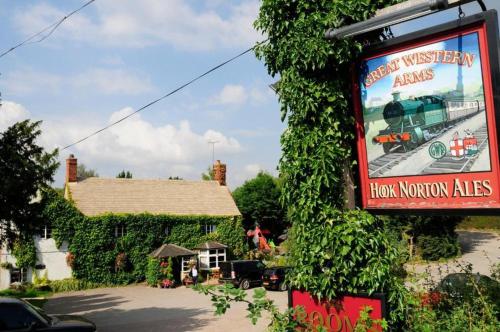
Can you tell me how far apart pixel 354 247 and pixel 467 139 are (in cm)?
160

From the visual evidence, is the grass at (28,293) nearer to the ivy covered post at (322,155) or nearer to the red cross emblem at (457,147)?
the ivy covered post at (322,155)

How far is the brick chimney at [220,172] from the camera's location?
1539 inches

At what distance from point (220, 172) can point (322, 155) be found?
34.4 m

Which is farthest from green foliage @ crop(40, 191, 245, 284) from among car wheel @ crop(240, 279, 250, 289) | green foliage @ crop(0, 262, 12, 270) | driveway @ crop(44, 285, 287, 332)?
car wheel @ crop(240, 279, 250, 289)

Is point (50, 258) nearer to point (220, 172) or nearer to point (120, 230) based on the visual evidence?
point (120, 230)

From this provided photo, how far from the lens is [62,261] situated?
96.6ft

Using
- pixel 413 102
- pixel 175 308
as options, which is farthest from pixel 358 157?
pixel 175 308

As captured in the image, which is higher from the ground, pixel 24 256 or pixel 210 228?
pixel 210 228

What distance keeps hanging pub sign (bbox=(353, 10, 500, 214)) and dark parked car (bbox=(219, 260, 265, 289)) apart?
22403 mm

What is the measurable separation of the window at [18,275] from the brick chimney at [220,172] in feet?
54.9

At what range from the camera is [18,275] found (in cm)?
2881

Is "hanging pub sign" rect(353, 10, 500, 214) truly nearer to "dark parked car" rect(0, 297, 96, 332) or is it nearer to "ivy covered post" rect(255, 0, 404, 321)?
"ivy covered post" rect(255, 0, 404, 321)

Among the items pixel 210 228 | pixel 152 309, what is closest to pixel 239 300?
pixel 152 309

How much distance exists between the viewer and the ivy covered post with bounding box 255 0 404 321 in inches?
189
